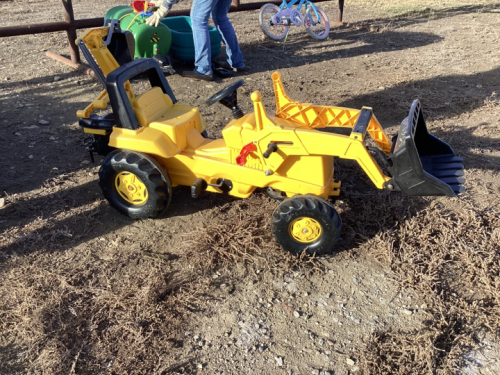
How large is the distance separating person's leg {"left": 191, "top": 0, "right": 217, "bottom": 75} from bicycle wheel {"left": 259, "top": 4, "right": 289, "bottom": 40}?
2411 millimetres

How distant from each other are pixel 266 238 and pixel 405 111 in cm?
289

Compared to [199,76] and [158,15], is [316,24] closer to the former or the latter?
[199,76]

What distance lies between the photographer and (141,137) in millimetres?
3105

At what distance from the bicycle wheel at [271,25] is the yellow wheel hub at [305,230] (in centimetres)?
580

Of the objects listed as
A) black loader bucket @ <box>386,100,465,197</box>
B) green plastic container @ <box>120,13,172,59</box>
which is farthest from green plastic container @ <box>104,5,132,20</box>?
black loader bucket @ <box>386,100,465,197</box>

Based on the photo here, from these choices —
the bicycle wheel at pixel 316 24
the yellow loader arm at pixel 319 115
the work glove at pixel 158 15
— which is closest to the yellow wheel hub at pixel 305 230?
the yellow loader arm at pixel 319 115

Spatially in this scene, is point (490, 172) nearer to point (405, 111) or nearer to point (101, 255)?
point (405, 111)

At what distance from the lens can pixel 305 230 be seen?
293 centimetres

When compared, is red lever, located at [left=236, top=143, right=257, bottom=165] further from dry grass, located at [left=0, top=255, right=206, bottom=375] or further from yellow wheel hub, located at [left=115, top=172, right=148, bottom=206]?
dry grass, located at [left=0, top=255, right=206, bottom=375]

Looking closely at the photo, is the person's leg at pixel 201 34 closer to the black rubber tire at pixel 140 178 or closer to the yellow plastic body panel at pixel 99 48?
the yellow plastic body panel at pixel 99 48

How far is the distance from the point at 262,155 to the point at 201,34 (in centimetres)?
344

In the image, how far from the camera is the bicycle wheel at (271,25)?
7941 mm

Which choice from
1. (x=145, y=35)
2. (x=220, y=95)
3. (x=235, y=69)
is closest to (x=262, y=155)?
(x=220, y=95)

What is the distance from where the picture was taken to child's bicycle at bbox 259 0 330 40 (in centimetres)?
802
